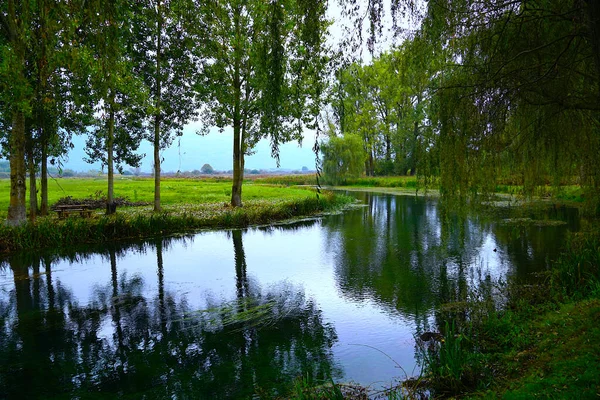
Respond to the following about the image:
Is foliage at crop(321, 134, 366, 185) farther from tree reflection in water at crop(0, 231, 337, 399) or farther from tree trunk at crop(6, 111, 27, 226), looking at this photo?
tree reflection in water at crop(0, 231, 337, 399)

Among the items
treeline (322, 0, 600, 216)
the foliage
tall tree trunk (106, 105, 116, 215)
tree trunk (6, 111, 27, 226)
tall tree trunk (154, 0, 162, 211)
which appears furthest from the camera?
the foliage

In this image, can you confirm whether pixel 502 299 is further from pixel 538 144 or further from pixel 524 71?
pixel 524 71

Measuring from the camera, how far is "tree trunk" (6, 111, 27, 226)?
41.0 feet

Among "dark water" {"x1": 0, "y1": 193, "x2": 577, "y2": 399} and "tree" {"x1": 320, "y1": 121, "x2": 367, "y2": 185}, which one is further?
"tree" {"x1": 320, "y1": 121, "x2": 367, "y2": 185}

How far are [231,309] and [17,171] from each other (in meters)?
10.00

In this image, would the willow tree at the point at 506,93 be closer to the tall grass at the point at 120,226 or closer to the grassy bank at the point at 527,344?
the grassy bank at the point at 527,344

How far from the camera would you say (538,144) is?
654 centimetres

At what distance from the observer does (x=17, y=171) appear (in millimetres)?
12641

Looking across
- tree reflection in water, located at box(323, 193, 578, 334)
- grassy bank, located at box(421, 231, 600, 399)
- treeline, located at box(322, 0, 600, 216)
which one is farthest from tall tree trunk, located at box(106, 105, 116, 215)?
grassy bank, located at box(421, 231, 600, 399)

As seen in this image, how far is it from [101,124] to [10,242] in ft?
22.8

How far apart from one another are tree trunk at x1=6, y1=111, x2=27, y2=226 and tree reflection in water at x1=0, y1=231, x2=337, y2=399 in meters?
5.32

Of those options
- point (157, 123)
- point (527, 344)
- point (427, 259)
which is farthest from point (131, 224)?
point (527, 344)

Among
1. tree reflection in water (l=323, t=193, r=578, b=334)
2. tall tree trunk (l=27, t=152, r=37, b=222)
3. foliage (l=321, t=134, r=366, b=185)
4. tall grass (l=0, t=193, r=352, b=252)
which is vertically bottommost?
tree reflection in water (l=323, t=193, r=578, b=334)

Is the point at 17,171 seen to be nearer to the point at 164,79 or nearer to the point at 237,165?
the point at 164,79
